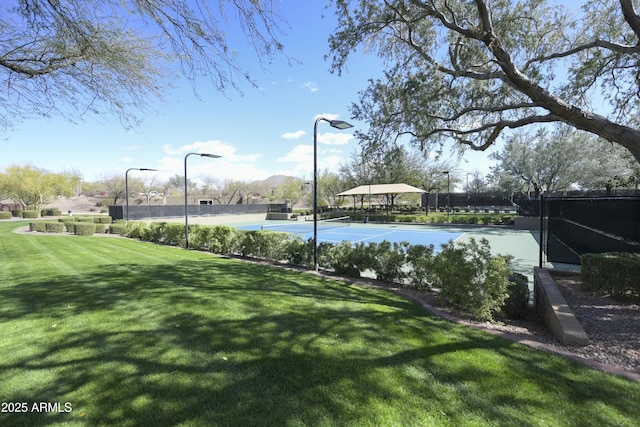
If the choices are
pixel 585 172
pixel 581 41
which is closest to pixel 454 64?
pixel 581 41

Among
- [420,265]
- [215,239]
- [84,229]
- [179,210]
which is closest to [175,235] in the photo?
[215,239]

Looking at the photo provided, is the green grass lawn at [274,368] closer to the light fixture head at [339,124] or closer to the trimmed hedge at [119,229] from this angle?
the light fixture head at [339,124]

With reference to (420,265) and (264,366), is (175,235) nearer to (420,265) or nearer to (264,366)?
(420,265)

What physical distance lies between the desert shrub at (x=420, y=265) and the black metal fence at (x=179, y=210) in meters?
24.9

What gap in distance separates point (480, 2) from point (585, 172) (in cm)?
3198

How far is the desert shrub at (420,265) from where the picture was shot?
21.8 ft

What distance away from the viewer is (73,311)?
470cm

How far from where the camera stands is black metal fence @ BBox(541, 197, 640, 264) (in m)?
7.71

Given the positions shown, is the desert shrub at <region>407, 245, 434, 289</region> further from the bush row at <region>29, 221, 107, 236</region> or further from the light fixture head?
the bush row at <region>29, 221, 107, 236</region>

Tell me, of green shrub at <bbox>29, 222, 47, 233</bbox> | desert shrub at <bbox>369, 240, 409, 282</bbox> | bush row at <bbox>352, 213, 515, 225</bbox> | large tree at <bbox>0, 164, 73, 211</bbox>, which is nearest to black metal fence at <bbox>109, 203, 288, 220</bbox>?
green shrub at <bbox>29, 222, 47, 233</bbox>

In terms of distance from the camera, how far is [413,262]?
718 centimetres

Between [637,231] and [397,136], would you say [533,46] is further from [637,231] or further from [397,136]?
[637,231]

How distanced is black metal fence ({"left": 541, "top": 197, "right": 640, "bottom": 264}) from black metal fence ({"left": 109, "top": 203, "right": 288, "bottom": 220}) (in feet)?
90.6

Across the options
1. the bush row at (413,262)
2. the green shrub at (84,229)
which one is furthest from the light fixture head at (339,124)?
the green shrub at (84,229)
